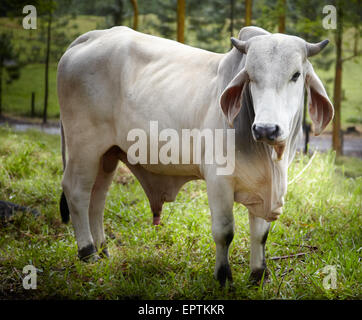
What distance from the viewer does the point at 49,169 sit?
607 cm

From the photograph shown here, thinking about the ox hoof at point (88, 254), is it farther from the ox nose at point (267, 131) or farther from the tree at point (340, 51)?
the tree at point (340, 51)

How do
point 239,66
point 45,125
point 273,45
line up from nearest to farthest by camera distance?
point 273,45
point 239,66
point 45,125

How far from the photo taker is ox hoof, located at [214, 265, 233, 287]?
3066 millimetres

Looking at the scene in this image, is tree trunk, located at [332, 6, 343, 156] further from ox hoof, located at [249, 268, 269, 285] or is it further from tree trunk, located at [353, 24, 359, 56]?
ox hoof, located at [249, 268, 269, 285]

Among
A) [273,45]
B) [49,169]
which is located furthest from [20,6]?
[273,45]

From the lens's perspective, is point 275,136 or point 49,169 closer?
point 275,136

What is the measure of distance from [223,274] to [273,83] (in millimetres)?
1296

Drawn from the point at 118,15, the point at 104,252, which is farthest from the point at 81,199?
the point at 118,15

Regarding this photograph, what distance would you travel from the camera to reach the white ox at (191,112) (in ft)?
8.28

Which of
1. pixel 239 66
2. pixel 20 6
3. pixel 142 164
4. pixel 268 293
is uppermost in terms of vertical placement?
pixel 20 6

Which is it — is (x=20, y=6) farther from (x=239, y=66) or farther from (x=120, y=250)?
(x=239, y=66)

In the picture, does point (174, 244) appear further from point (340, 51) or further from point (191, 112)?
point (340, 51)

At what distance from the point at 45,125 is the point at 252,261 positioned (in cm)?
615

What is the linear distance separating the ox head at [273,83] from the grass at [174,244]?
43.2 inches
